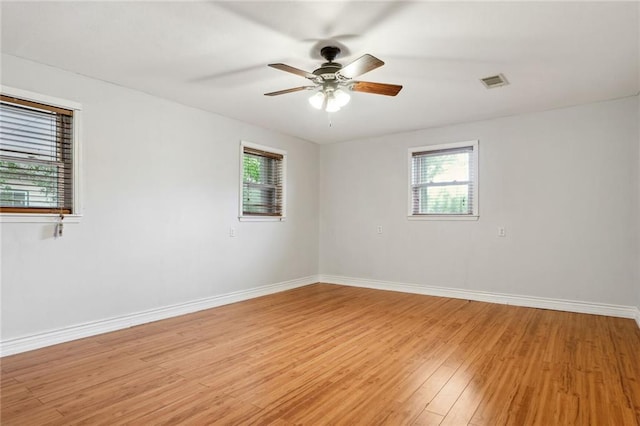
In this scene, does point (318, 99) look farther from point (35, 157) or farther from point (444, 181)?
point (444, 181)

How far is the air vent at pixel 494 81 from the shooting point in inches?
136

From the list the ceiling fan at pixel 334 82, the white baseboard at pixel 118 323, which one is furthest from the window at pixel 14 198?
the ceiling fan at pixel 334 82

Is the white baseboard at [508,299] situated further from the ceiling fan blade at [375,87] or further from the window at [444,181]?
the ceiling fan blade at [375,87]

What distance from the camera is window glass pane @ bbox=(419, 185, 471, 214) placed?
5137 mm

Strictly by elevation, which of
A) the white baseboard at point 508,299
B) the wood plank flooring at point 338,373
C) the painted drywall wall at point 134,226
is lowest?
the wood plank flooring at point 338,373

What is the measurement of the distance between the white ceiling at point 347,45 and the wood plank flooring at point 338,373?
2.50 m

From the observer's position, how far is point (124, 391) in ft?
7.66

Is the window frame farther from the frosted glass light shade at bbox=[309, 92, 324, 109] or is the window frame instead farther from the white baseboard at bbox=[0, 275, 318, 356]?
the frosted glass light shade at bbox=[309, 92, 324, 109]

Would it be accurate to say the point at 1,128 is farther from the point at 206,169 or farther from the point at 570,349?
the point at 570,349

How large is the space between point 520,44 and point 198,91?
3.11 metres

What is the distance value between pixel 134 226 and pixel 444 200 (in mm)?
4126

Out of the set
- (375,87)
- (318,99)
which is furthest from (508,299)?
(318,99)

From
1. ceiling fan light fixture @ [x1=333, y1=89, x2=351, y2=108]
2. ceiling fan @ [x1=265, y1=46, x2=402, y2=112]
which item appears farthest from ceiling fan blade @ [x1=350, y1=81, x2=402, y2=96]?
ceiling fan light fixture @ [x1=333, y1=89, x2=351, y2=108]

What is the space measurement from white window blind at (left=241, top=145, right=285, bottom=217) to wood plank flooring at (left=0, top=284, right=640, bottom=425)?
72.5 inches
